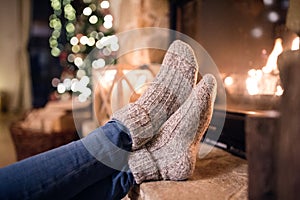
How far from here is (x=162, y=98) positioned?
829 millimetres

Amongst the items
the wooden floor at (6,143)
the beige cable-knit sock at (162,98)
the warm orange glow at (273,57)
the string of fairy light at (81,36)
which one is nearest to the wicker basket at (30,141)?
the wooden floor at (6,143)

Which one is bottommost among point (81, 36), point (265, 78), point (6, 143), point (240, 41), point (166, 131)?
point (6, 143)

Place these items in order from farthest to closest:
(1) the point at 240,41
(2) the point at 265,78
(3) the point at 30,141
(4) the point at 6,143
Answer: (4) the point at 6,143
(3) the point at 30,141
(1) the point at 240,41
(2) the point at 265,78

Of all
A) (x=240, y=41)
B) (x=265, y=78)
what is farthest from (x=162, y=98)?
(x=240, y=41)

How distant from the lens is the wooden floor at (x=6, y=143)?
6.54 feet

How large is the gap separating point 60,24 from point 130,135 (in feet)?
8.37

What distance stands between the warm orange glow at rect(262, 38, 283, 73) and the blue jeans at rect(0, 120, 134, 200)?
791 mm

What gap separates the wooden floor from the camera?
1.99 metres

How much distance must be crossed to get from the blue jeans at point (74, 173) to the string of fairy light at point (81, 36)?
5.63 ft

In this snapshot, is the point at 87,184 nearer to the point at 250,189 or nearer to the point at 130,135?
the point at 130,135

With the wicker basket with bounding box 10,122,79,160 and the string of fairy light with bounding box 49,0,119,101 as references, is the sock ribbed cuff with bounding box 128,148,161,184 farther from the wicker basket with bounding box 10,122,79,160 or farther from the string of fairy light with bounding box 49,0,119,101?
the string of fairy light with bounding box 49,0,119,101

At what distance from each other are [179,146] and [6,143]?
2068 millimetres

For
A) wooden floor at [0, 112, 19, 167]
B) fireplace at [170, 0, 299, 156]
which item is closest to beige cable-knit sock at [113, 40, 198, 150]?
fireplace at [170, 0, 299, 156]

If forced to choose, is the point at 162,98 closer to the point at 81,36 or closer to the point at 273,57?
the point at 273,57
